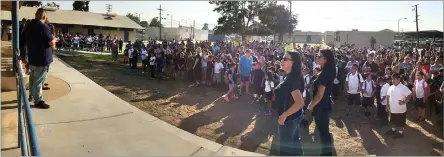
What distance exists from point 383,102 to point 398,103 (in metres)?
1.11

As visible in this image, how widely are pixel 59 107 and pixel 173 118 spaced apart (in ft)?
7.90

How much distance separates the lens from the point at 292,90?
3973 millimetres

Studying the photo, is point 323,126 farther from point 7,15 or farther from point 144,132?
point 7,15

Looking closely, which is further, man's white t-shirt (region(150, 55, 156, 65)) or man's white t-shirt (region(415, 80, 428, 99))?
man's white t-shirt (region(150, 55, 156, 65))

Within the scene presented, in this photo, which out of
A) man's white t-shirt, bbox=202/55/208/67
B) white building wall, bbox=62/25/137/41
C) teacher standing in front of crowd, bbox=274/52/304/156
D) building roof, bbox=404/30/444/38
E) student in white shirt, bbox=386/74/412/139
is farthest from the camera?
building roof, bbox=404/30/444/38

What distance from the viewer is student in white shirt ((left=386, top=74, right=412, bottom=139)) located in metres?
6.95

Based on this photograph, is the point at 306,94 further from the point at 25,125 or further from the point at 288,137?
the point at 25,125

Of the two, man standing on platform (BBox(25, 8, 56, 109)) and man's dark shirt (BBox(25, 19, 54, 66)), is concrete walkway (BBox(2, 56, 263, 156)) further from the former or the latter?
man's dark shirt (BBox(25, 19, 54, 66))

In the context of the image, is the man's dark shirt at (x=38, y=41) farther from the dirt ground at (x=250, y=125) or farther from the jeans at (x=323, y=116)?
the jeans at (x=323, y=116)

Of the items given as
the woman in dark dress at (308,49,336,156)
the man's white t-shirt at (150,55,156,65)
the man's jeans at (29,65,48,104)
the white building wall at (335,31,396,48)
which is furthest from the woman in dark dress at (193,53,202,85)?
the white building wall at (335,31,396,48)

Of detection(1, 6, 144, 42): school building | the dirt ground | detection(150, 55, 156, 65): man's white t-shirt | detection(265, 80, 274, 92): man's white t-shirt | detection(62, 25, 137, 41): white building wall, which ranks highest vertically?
detection(1, 6, 144, 42): school building

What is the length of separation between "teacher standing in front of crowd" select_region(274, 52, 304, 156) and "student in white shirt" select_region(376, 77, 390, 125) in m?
4.64

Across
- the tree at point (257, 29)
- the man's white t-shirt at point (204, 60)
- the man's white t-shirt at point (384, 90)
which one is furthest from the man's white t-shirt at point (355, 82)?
the tree at point (257, 29)

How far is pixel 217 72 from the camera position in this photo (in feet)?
43.0
